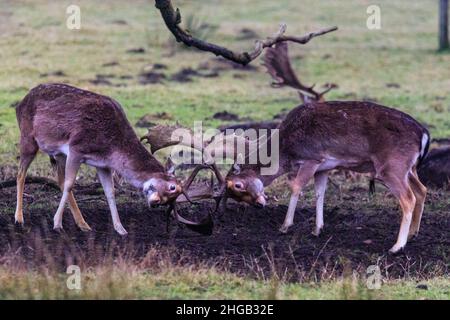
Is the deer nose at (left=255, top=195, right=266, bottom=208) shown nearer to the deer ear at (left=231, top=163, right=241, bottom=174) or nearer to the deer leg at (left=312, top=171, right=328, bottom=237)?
the deer ear at (left=231, top=163, right=241, bottom=174)

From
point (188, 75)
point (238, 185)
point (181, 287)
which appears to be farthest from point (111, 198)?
point (188, 75)

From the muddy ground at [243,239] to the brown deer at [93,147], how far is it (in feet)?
1.09

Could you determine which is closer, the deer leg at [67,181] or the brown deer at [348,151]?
the deer leg at [67,181]

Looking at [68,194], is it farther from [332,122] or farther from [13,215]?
[332,122]

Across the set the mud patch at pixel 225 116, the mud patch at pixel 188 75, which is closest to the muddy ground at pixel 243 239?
the mud patch at pixel 225 116

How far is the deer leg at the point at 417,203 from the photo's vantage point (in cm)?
1103

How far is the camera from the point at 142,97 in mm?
19453

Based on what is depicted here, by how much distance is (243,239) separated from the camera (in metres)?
10.6

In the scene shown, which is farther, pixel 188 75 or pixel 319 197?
pixel 188 75

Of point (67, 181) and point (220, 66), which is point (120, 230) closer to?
point (67, 181)

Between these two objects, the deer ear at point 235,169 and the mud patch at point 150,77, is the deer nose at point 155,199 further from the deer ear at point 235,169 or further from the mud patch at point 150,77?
the mud patch at point 150,77

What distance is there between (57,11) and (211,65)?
652 cm

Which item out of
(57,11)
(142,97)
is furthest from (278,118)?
(57,11)

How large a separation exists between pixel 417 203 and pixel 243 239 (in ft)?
6.47
